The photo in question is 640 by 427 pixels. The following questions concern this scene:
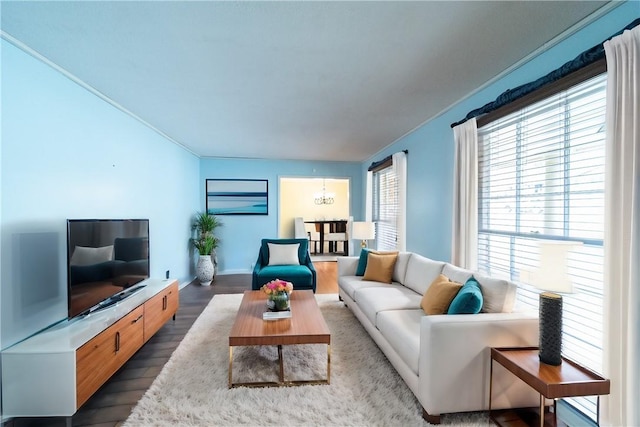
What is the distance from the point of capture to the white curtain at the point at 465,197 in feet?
9.61

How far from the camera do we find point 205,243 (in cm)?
570

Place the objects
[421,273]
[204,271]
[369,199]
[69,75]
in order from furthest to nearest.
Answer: [369,199]
[204,271]
[421,273]
[69,75]

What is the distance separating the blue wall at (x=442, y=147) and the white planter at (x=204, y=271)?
3637mm

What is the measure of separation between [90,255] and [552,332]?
3.26 metres

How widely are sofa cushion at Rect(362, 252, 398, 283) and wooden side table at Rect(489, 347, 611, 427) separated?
1861 millimetres

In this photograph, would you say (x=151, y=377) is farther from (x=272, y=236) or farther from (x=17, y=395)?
(x=272, y=236)

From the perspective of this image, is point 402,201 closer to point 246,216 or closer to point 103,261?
point 246,216

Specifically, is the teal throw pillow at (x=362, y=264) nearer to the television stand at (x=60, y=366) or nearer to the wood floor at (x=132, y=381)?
the wood floor at (x=132, y=381)

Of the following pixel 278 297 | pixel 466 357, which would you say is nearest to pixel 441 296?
pixel 466 357

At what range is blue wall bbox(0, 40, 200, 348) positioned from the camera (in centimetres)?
199

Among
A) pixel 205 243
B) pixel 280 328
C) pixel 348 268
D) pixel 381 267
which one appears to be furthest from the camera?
pixel 205 243

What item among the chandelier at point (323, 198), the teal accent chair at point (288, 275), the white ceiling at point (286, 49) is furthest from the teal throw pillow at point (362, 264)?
the chandelier at point (323, 198)

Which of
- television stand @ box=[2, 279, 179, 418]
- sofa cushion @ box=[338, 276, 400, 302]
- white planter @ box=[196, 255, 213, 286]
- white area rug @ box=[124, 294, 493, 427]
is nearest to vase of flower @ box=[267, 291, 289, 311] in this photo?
white area rug @ box=[124, 294, 493, 427]

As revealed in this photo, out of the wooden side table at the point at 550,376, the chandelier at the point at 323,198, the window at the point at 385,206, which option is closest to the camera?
the wooden side table at the point at 550,376
